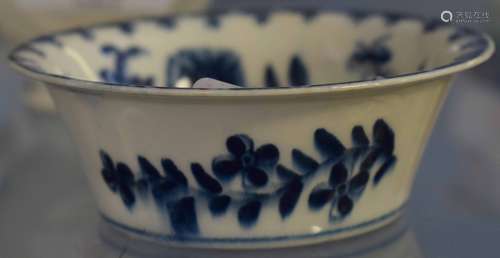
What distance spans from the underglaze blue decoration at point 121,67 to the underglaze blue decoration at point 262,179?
14 centimetres

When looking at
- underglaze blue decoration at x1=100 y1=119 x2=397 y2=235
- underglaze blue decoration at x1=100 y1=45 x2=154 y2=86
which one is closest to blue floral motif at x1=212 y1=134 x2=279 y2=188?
underglaze blue decoration at x1=100 y1=119 x2=397 y2=235

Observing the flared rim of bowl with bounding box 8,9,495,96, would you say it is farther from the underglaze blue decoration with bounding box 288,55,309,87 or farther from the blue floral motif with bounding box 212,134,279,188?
the underglaze blue decoration with bounding box 288,55,309,87

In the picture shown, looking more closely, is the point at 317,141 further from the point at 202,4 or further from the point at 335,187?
the point at 202,4

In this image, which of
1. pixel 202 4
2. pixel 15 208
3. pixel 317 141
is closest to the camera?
pixel 317 141

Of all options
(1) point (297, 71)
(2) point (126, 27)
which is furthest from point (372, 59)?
(2) point (126, 27)

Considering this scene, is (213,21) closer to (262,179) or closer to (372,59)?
(372,59)

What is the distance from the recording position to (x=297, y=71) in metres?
0.52

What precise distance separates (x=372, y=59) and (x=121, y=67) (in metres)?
0.16

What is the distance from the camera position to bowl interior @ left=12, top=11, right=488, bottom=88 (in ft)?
1.56

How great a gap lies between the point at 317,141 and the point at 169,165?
0.06m

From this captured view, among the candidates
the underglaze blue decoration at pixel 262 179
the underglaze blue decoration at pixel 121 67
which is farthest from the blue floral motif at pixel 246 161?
the underglaze blue decoration at pixel 121 67

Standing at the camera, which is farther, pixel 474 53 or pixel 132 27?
pixel 132 27

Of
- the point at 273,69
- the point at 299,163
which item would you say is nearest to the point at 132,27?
the point at 273,69

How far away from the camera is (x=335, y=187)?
0.33 metres
